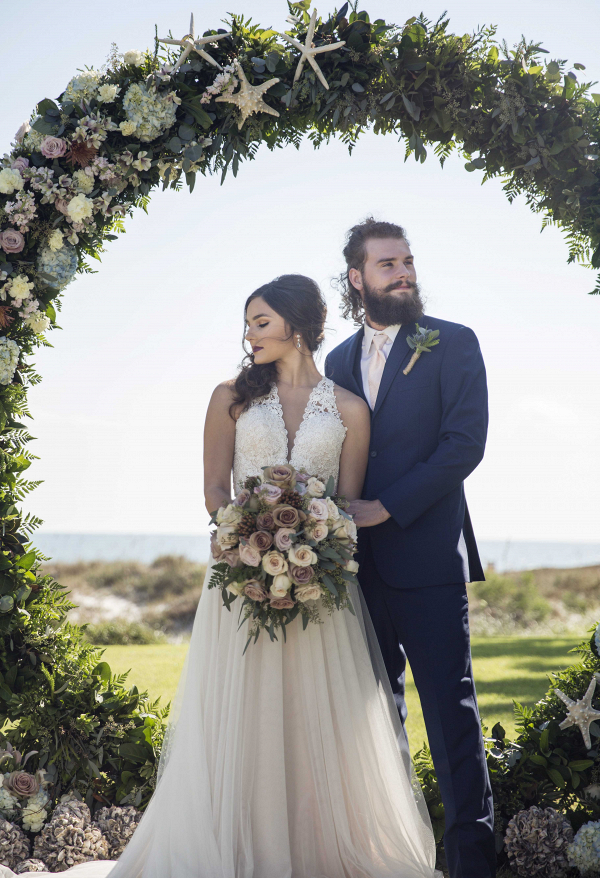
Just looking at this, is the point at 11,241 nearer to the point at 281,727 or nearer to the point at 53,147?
the point at 53,147

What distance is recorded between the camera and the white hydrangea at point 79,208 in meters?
3.67

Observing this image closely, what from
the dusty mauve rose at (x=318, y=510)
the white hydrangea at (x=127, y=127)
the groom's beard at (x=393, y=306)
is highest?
the white hydrangea at (x=127, y=127)

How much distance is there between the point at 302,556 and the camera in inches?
108

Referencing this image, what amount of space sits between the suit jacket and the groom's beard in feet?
0.52

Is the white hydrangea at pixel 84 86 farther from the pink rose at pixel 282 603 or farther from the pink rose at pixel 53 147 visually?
the pink rose at pixel 282 603

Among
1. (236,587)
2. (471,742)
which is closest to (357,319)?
(236,587)

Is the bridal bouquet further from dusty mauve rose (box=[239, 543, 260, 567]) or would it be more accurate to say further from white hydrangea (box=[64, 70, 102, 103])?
white hydrangea (box=[64, 70, 102, 103])

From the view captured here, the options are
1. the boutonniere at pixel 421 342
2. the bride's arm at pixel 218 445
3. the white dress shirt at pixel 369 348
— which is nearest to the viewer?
the bride's arm at pixel 218 445

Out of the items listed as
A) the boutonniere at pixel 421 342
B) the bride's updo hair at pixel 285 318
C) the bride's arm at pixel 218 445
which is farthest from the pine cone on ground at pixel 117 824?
the boutonniere at pixel 421 342

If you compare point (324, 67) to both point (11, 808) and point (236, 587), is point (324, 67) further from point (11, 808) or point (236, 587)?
point (11, 808)

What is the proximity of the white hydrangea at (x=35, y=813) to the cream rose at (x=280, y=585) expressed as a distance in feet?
6.71

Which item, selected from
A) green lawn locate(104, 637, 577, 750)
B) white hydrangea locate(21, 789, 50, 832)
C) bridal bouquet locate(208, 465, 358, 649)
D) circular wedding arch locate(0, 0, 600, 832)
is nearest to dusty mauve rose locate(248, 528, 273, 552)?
bridal bouquet locate(208, 465, 358, 649)

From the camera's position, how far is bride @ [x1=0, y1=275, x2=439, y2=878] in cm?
306

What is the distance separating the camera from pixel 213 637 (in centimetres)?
332
